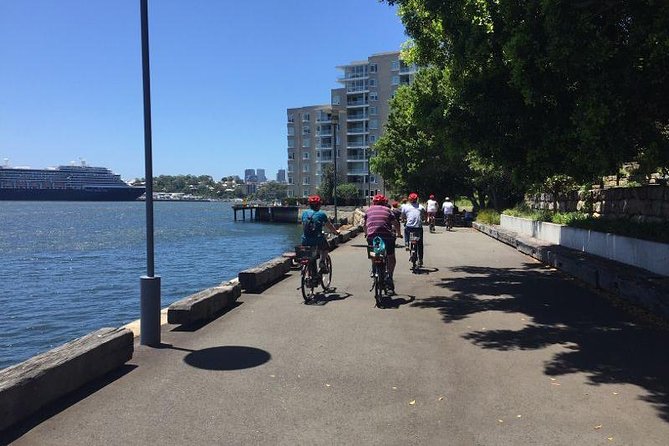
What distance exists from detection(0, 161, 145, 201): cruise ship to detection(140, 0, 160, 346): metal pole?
645 ft

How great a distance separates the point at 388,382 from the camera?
5508 mm

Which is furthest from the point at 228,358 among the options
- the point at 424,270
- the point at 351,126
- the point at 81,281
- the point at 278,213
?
the point at 351,126

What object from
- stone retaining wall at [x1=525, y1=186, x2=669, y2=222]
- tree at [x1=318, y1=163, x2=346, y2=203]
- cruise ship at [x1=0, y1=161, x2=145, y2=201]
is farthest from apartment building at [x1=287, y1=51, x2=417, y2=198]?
cruise ship at [x1=0, y1=161, x2=145, y2=201]

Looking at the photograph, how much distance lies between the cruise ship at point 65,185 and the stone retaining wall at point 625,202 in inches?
7467

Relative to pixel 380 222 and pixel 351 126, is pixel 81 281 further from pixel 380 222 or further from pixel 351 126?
pixel 351 126

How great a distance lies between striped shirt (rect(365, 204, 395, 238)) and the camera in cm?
966

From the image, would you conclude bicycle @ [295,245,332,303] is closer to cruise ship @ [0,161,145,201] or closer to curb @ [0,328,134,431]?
curb @ [0,328,134,431]

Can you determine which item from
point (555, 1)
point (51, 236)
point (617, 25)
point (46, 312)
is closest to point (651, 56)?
point (617, 25)

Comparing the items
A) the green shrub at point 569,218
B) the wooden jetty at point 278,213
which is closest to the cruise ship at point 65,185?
the wooden jetty at point 278,213

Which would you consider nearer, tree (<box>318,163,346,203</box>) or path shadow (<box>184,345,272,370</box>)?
path shadow (<box>184,345,272,370</box>)

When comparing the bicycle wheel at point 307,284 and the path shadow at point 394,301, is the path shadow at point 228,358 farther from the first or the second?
the path shadow at point 394,301

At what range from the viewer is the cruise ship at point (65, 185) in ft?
606

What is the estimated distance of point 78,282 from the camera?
22.4 metres

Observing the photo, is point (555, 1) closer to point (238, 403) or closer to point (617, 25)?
point (617, 25)
